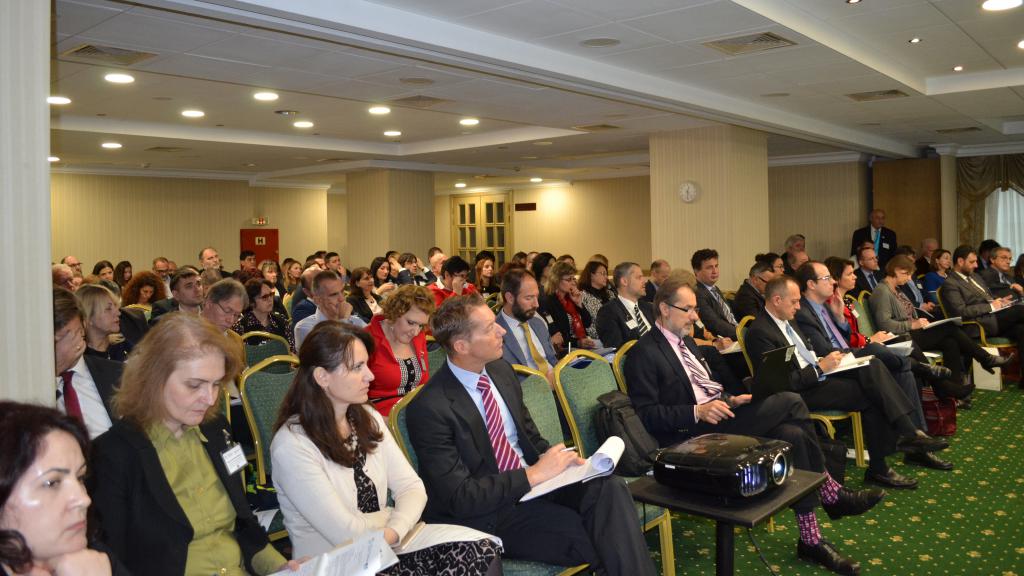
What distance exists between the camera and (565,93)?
289 inches

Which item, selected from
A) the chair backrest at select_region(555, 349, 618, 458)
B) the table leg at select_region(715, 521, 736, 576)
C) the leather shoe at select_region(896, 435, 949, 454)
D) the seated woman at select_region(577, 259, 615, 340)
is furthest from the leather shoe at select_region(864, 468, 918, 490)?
the seated woman at select_region(577, 259, 615, 340)

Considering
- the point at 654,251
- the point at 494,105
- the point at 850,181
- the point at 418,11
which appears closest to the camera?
the point at 418,11

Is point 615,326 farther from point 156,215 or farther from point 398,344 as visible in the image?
point 156,215

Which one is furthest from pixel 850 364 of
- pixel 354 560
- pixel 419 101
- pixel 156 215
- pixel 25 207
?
pixel 156 215

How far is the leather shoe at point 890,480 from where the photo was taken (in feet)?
16.2

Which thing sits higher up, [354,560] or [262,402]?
[262,402]

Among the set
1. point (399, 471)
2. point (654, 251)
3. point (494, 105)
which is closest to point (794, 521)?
point (399, 471)

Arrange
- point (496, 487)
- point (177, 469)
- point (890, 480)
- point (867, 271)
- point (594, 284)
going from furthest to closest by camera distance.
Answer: point (867, 271) → point (594, 284) → point (890, 480) → point (496, 487) → point (177, 469)

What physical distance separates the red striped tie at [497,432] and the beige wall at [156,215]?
540 inches

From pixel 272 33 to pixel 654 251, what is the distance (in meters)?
6.48

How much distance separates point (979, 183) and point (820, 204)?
97.2 inches

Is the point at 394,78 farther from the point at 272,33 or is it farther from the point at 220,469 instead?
the point at 220,469

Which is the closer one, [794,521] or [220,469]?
[220,469]

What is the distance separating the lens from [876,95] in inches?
323
